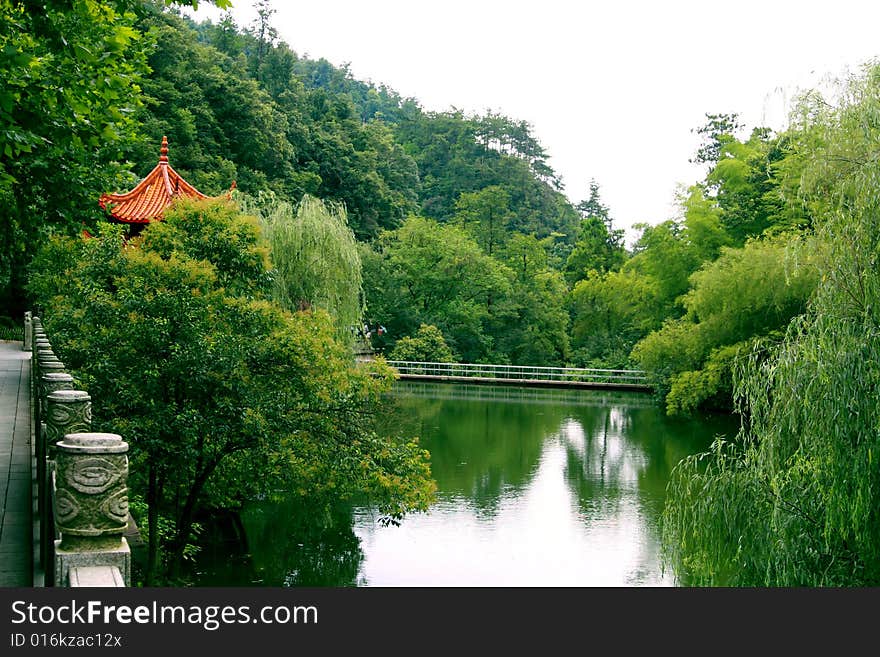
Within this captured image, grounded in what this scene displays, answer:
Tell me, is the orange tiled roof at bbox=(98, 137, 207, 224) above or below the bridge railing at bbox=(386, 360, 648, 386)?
above

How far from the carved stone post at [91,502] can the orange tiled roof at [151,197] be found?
50.0ft

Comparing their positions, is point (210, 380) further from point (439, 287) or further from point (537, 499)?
point (439, 287)

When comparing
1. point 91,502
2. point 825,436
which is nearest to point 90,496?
point 91,502

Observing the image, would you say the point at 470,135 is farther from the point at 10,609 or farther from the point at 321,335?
the point at 10,609

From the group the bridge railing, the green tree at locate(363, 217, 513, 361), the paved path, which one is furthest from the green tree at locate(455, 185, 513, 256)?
the paved path

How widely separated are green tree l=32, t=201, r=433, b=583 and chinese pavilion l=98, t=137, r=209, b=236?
720 cm

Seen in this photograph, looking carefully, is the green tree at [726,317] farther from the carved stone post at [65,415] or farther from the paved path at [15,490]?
the carved stone post at [65,415]

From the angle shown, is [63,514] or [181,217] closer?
[63,514]

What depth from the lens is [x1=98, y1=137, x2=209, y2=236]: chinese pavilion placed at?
18016 mm

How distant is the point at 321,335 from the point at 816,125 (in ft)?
18.8

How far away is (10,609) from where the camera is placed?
313cm

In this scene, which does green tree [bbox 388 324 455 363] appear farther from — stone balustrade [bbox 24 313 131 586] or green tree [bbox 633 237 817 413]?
stone balustrade [bbox 24 313 131 586]

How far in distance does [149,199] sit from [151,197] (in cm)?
8

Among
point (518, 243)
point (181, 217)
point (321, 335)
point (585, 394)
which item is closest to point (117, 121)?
point (181, 217)
